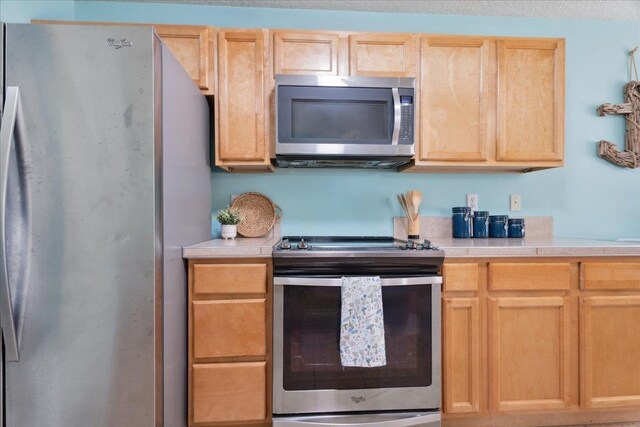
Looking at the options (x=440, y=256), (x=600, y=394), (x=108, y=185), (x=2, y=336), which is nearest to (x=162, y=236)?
(x=108, y=185)

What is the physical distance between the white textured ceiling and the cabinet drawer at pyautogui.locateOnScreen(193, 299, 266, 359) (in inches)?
76.8

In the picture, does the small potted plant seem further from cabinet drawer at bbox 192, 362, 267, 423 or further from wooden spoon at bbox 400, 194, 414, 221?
wooden spoon at bbox 400, 194, 414, 221

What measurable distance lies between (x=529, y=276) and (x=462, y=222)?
0.60 meters

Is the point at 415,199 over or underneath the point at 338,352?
over

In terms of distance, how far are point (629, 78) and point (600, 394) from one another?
2145 millimetres

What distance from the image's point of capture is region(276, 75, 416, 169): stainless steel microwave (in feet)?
6.05

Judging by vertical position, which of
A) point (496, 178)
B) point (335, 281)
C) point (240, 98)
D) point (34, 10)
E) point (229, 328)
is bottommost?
point (229, 328)

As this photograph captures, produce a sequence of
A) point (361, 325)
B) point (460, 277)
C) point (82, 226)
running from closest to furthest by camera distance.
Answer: point (82, 226)
point (361, 325)
point (460, 277)

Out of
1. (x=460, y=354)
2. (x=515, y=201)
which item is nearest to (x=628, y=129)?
(x=515, y=201)

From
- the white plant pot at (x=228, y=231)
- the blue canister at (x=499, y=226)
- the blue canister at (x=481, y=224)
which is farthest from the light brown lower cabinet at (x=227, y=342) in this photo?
the blue canister at (x=499, y=226)

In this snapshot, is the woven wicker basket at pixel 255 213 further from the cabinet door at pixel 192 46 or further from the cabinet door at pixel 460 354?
the cabinet door at pixel 460 354

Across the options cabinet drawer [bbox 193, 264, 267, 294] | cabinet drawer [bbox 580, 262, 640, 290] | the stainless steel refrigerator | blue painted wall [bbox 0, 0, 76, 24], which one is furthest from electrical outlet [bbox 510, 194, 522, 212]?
blue painted wall [bbox 0, 0, 76, 24]

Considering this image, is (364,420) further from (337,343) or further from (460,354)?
(460,354)

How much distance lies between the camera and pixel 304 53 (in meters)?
1.94
